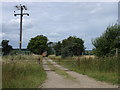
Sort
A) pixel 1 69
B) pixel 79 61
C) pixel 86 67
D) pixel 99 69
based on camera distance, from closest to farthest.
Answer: pixel 1 69
pixel 99 69
pixel 86 67
pixel 79 61

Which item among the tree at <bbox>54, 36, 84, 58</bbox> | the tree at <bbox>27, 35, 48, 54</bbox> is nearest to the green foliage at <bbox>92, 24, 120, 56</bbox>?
the tree at <bbox>54, 36, 84, 58</bbox>

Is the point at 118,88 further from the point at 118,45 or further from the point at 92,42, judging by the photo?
the point at 92,42

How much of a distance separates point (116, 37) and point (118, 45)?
1879mm

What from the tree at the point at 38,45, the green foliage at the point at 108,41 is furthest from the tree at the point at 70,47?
the green foliage at the point at 108,41

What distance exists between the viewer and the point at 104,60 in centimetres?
1842

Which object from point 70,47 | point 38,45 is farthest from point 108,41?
point 38,45

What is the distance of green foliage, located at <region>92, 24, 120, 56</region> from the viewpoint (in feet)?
89.1

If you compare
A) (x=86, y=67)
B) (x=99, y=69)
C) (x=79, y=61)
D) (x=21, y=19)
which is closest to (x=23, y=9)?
(x=21, y=19)

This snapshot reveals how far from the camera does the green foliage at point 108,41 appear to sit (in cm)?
2716

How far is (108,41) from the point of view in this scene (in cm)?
2838

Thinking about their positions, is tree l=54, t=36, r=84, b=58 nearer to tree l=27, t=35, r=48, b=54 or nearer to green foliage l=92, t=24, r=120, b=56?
tree l=27, t=35, r=48, b=54

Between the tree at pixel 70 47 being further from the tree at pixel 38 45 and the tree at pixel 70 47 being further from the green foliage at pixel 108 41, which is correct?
the green foliage at pixel 108 41

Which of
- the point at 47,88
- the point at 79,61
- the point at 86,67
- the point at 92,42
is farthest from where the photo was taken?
the point at 92,42

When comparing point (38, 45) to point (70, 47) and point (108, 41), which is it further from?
point (108, 41)
